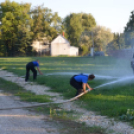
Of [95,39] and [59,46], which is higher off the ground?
[95,39]

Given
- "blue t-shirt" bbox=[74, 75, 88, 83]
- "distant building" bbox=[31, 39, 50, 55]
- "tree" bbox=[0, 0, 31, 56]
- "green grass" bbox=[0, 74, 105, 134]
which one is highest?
"tree" bbox=[0, 0, 31, 56]

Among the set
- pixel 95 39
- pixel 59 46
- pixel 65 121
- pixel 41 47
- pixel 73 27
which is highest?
pixel 73 27

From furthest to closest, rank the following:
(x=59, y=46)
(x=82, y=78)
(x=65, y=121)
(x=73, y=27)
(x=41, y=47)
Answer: (x=73, y=27) → (x=41, y=47) → (x=59, y=46) → (x=82, y=78) → (x=65, y=121)

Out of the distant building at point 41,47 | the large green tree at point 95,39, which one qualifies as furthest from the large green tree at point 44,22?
the large green tree at point 95,39

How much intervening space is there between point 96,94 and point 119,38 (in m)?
53.4

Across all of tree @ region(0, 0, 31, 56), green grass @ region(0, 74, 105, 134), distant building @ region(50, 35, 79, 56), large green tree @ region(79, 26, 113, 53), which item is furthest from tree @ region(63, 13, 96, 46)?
green grass @ region(0, 74, 105, 134)

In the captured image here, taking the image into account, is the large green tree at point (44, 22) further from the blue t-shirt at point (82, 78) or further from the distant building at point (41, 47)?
the blue t-shirt at point (82, 78)

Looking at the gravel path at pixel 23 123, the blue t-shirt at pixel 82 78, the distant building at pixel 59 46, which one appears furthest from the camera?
the distant building at pixel 59 46

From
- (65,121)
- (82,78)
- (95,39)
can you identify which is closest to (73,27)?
(95,39)

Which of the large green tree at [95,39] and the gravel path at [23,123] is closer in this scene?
the gravel path at [23,123]

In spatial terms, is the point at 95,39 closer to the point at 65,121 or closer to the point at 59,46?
the point at 59,46

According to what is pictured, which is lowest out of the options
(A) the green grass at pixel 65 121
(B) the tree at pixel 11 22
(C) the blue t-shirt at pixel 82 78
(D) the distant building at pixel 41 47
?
(A) the green grass at pixel 65 121

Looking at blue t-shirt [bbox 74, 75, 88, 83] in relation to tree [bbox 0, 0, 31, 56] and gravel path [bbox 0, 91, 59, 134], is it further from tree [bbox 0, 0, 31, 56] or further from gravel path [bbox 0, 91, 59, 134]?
tree [bbox 0, 0, 31, 56]

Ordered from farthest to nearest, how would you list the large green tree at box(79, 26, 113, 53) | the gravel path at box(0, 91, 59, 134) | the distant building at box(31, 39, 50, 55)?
the large green tree at box(79, 26, 113, 53) → the distant building at box(31, 39, 50, 55) → the gravel path at box(0, 91, 59, 134)
